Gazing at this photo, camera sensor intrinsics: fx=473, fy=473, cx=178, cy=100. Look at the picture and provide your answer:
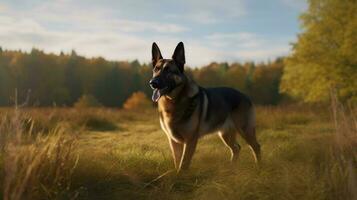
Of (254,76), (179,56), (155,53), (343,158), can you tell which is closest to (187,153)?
(179,56)

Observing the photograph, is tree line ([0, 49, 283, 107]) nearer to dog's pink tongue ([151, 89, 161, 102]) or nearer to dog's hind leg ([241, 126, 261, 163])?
dog's hind leg ([241, 126, 261, 163])

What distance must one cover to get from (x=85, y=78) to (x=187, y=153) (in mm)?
65010

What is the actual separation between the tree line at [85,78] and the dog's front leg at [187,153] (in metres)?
49.1

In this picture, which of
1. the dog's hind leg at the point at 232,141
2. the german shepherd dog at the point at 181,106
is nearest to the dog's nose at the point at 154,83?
the german shepherd dog at the point at 181,106

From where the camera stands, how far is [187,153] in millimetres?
6547

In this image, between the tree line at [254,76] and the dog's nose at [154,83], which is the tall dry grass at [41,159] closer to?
the tree line at [254,76]

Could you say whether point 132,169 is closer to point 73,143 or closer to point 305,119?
point 73,143

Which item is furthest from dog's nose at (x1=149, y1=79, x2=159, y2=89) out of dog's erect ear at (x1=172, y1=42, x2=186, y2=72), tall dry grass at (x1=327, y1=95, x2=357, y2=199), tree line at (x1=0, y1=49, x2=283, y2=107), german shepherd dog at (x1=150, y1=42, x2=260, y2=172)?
tree line at (x1=0, y1=49, x2=283, y2=107)

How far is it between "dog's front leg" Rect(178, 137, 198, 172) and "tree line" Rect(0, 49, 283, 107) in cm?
4913

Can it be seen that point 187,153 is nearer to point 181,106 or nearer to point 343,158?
point 181,106

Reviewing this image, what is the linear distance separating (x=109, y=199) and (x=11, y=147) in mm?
1532

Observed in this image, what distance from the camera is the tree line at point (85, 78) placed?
58.7m

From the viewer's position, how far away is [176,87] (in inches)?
259

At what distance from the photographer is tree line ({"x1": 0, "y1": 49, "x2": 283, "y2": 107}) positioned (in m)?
58.7
